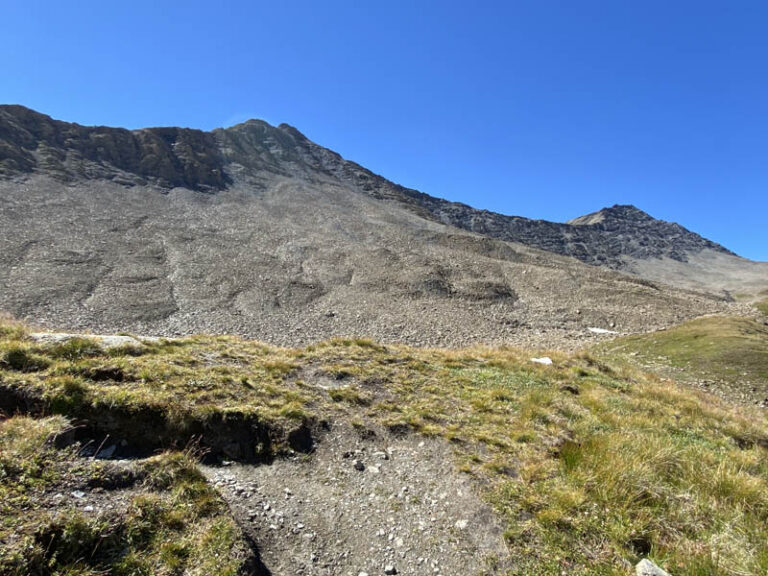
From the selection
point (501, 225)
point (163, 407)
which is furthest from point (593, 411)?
point (501, 225)

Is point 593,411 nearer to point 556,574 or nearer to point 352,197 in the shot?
point 556,574

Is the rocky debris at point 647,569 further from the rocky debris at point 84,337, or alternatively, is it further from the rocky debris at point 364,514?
the rocky debris at point 84,337

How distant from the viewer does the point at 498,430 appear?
9734 mm

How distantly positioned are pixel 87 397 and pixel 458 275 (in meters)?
58.8

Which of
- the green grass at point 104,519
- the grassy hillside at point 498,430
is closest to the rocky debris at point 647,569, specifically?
the grassy hillside at point 498,430

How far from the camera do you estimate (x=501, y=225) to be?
190375 millimetres

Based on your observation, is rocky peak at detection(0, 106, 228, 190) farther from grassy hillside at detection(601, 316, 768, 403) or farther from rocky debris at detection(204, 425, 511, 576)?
grassy hillside at detection(601, 316, 768, 403)

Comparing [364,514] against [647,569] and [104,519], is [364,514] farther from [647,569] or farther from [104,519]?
[647,569]

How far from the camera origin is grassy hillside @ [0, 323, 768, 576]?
5.59 metres

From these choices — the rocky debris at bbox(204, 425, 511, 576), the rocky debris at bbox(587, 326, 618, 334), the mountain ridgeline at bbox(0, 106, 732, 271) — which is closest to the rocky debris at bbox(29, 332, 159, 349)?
the rocky debris at bbox(204, 425, 511, 576)

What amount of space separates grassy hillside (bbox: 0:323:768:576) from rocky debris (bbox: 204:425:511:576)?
1.53 ft

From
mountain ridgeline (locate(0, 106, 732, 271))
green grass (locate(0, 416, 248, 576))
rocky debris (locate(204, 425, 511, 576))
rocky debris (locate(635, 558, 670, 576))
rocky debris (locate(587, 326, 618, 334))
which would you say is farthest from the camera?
mountain ridgeline (locate(0, 106, 732, 271))

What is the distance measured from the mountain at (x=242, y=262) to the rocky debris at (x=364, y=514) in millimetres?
28235

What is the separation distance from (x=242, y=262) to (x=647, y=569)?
57.8 m
